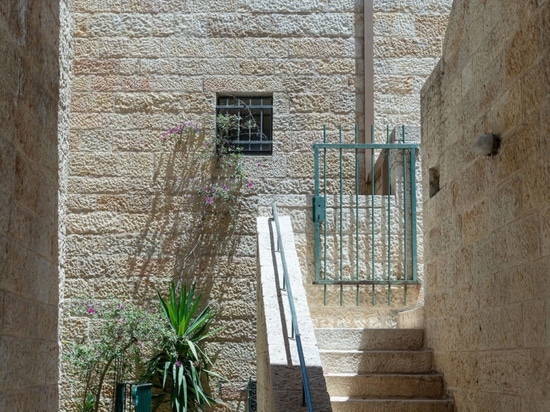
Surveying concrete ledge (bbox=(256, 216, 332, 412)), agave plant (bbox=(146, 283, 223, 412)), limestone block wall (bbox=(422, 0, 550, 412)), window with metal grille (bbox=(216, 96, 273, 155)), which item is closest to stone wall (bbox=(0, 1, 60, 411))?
concrete ledge (bbox=(256, 216, 332, 412))

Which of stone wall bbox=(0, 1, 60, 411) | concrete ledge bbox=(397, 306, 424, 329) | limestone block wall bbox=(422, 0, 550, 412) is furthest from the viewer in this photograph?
concrete ledge bbox=(397, 306, 424, 329)

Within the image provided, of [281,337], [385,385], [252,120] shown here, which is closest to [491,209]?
[281,337]

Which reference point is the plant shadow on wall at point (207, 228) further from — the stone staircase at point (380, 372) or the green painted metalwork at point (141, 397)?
the stone staircase at point (380, 372)

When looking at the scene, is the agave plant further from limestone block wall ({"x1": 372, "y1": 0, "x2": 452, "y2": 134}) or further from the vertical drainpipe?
limestone block wall ({"x1": 372, "y1": 0, "x2": 452, "y2": 134})

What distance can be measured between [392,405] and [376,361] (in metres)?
0.51

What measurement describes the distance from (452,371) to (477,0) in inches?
86.6

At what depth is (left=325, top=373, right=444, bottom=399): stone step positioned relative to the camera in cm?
545

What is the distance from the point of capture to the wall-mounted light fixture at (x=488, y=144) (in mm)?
4285

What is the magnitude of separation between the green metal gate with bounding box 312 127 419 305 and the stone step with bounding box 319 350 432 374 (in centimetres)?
133

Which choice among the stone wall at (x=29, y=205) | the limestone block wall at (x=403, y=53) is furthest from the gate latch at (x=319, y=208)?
the stone wall at (x=29, y=205)

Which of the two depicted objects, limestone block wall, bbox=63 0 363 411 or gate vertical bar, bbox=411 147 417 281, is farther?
limestone block wall, bbox=63 0 363 411

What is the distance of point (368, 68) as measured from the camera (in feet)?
26.2

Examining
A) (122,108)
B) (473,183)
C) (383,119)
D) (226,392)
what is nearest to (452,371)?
(473,183)

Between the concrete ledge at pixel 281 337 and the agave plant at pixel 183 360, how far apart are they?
1188 millimetres
